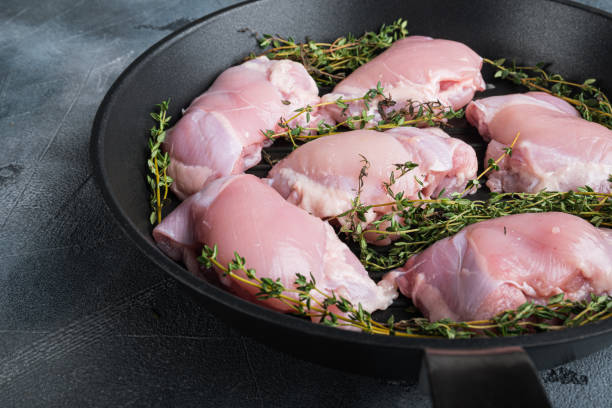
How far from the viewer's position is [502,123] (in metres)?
2.03

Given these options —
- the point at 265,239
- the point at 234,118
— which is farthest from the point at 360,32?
the point at 265,239

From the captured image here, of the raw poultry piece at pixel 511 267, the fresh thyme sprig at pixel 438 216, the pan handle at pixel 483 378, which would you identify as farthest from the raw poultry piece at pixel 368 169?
the pan handle at pixel 483 378

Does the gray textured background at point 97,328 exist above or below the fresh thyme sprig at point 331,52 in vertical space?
below

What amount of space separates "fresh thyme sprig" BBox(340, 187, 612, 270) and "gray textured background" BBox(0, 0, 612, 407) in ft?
1.27

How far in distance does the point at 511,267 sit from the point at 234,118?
1041 millimetres

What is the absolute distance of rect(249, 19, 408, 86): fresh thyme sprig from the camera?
7.57ft

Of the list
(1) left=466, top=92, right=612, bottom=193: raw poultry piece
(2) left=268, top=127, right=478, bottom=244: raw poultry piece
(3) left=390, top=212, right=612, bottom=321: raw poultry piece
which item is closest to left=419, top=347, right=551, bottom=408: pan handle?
(3) left=390, top=212, right=612, bottom=321: raw poultry piece

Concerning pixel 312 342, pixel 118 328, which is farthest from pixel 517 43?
pixel 118 328

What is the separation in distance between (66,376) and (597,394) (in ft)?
4.81

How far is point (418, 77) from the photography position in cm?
214

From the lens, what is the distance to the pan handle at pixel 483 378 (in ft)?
3.31

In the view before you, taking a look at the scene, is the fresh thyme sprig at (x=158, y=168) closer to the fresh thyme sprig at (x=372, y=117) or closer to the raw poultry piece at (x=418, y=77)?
the fresh thyme sprig at (x=372, y=117)

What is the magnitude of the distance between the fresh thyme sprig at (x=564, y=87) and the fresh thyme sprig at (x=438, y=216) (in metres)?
0.49

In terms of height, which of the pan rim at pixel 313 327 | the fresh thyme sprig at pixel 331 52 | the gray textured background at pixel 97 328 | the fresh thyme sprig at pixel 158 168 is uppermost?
the fresh thyme sprig at pixel 331 52
